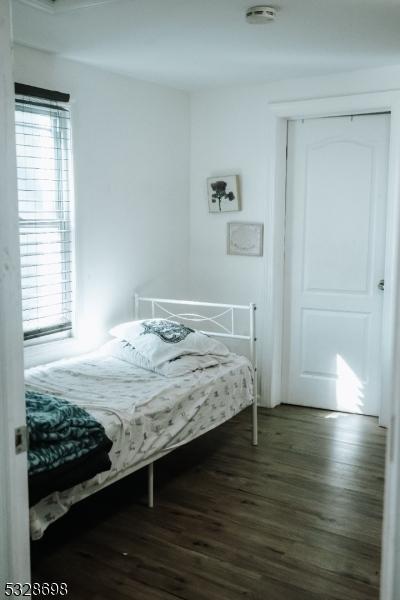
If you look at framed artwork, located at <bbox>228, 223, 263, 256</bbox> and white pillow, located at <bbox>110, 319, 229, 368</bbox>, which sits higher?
framed artwork, located at <bbox>228, 223, 263, 256</bbox>

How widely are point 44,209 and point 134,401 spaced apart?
4.48 ft

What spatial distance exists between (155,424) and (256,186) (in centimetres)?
230

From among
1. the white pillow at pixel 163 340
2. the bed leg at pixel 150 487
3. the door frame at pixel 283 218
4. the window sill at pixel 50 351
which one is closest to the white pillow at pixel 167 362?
the white pillow at pixel 163 340

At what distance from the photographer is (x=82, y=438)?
2.64 m

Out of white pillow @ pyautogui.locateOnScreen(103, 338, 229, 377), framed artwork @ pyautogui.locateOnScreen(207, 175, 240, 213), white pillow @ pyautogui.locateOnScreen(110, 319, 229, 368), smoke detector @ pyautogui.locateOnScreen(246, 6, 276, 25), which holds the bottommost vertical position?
white pillow @ pyautogui.locateOnScreen(103, 338, 229, 377)

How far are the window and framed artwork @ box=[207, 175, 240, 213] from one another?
1.40m

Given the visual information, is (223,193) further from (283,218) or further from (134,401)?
(134,401)

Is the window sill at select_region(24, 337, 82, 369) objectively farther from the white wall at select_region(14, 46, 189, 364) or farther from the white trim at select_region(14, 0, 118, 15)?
the white trim at select_region(14, 0, 118, 15)

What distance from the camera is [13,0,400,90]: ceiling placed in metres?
2.89

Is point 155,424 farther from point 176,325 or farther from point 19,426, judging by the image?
point 19,426

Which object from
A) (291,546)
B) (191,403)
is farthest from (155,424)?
(291,546)

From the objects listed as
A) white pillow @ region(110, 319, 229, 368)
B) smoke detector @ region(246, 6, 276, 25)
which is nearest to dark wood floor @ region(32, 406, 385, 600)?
white pillow @ region(110, 319, 229, 368)

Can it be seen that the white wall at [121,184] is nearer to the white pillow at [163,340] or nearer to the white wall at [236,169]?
the white wall at [236,169]

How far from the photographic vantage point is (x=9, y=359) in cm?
154
